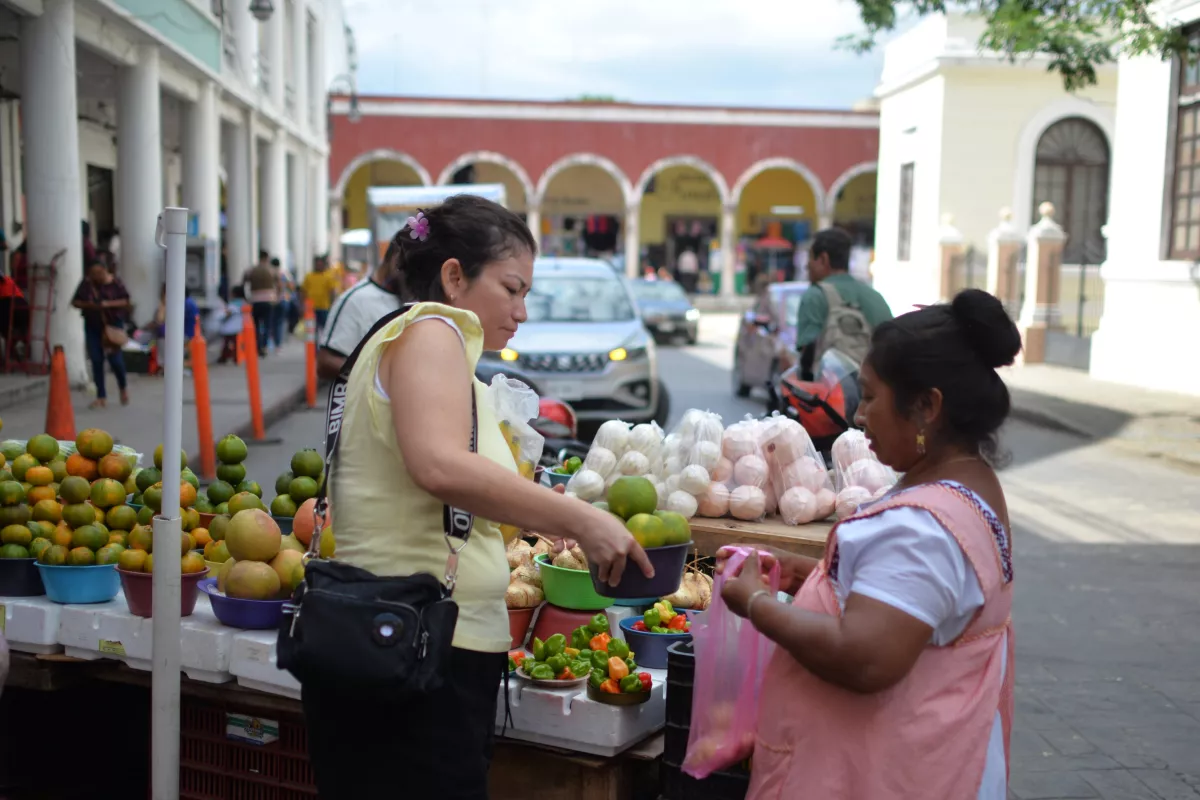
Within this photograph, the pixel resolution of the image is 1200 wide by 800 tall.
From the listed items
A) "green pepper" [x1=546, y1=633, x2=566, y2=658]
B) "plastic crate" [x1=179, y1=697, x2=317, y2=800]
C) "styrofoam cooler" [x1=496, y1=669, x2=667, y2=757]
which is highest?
"green pepper" [x1=546, y1=633, x2=566, y2=658]

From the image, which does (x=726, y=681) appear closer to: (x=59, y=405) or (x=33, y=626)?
(x=33, y=626)

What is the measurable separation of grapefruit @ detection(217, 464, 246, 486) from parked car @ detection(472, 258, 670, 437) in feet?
23.1

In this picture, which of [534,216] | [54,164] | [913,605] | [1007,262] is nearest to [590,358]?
[54,164]

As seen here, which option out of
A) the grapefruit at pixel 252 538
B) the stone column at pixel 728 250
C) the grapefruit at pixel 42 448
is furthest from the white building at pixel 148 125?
the stone column at pixel 728 250

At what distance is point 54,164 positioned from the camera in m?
14.8

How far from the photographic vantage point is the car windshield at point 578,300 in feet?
42.8

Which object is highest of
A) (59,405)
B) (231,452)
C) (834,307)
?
(834,307)

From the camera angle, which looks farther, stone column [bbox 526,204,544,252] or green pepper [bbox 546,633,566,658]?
stone column [bbox 526,204,544,252]

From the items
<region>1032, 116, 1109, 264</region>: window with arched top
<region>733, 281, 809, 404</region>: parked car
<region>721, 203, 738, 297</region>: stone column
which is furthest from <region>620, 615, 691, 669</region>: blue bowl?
<region>721, 203, 738, 297</region>: stone column

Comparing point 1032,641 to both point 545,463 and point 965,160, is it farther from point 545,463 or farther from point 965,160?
point 965,160

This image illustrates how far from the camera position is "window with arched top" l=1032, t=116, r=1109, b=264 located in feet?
91.6

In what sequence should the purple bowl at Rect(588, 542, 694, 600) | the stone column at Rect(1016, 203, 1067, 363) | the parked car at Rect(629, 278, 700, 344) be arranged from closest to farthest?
the purple bowl at Rect(588, 542, 694, 600), the stone column at Rect(1016, 203, 1067, 363), the parked car at Rect(629, 278, 700, 344)

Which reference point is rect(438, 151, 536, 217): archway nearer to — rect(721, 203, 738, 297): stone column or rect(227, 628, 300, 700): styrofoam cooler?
rect(721, 203, 738, 297): stone column

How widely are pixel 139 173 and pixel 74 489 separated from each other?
51.8 feet
